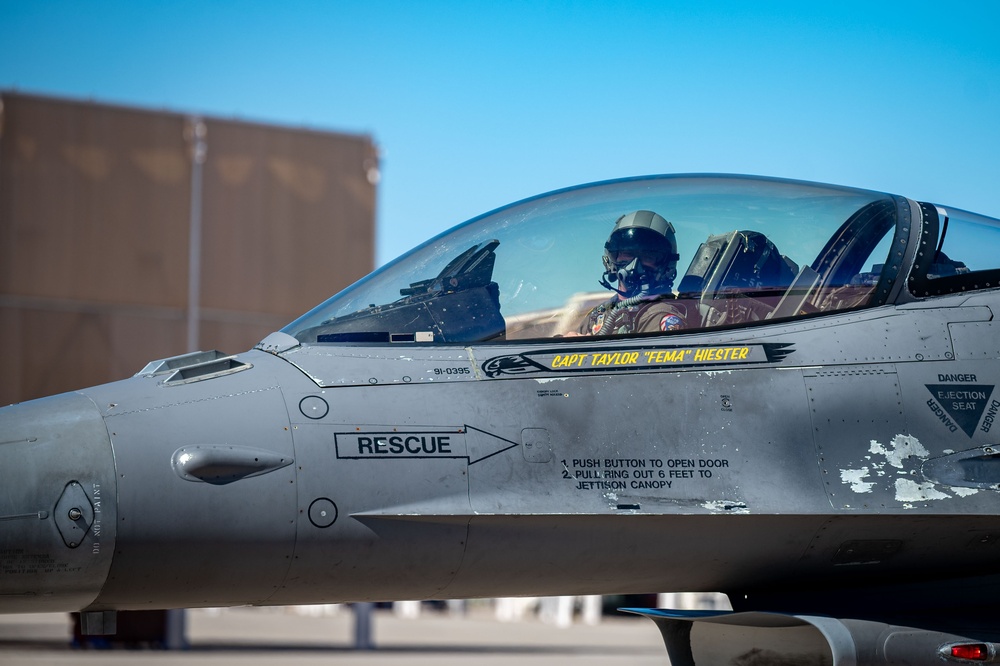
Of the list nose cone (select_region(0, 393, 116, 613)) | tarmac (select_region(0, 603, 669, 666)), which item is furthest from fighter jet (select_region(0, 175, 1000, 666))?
tarmac (select_region(0, 603, 669, 666))

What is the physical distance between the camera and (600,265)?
16.2 feet

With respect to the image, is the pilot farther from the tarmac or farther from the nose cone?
the tarmac

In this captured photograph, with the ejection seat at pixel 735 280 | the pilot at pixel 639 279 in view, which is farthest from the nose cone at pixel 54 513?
the ejection seat at pixel 735 280

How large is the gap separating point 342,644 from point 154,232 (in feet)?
27.6

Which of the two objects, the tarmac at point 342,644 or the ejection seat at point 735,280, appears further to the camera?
the tarmac at point 342,644

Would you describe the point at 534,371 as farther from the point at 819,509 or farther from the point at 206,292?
the point at 206,292

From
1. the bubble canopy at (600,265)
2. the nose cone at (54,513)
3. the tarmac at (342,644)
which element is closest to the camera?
the nose cone at (54,513)

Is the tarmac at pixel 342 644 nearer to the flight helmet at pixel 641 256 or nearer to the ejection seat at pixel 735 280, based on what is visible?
the flight helmet at pixel 641 256

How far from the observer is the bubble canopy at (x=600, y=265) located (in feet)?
15.5

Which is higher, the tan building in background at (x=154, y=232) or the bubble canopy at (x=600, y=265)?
the tan building in background at (x=154, y=232)

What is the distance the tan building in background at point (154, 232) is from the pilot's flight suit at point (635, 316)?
15017mm

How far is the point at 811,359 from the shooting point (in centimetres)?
471

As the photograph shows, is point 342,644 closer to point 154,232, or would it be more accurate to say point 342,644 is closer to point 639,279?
point 154,232

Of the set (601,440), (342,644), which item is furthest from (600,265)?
(342,644)
